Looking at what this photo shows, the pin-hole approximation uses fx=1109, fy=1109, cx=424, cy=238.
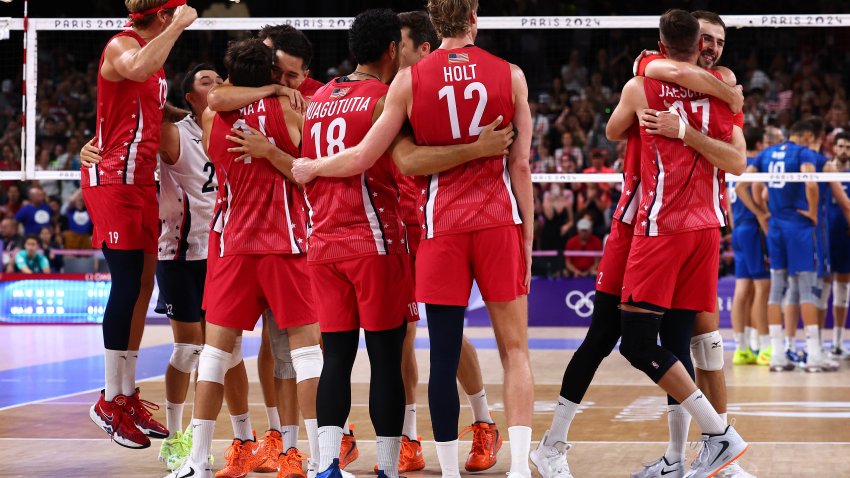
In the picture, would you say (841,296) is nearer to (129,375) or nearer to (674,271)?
(674,271)

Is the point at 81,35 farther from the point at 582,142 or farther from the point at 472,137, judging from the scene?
the point at 472,137

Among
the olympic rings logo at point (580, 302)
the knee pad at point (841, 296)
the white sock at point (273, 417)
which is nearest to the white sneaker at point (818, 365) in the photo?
the knee pad at point (841, 296)

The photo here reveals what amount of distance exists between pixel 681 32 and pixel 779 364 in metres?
6.03

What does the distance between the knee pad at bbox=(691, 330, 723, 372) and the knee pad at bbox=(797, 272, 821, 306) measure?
5410mm

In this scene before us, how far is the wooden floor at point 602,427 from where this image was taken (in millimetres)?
6031

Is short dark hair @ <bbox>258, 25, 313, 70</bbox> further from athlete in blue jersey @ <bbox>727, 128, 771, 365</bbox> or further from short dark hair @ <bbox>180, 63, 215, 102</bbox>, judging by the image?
athlete in blue jersey @ <bbox>727, 128, 771, 365</bbox>

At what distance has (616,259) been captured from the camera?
5.71 m

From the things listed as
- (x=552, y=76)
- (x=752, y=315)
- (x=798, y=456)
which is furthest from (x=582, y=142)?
(x=798, y=456)

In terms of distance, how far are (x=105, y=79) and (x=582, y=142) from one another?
445 inches

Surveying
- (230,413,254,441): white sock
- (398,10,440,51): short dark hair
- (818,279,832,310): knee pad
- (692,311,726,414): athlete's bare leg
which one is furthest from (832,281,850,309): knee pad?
→ (230,413,254,441): white sock

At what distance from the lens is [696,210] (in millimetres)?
5395

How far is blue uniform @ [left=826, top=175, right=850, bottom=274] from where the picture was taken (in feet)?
37.9

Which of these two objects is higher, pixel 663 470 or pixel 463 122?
pixel 463 122

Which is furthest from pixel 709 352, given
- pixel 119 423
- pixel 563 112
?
pixel 563 112
